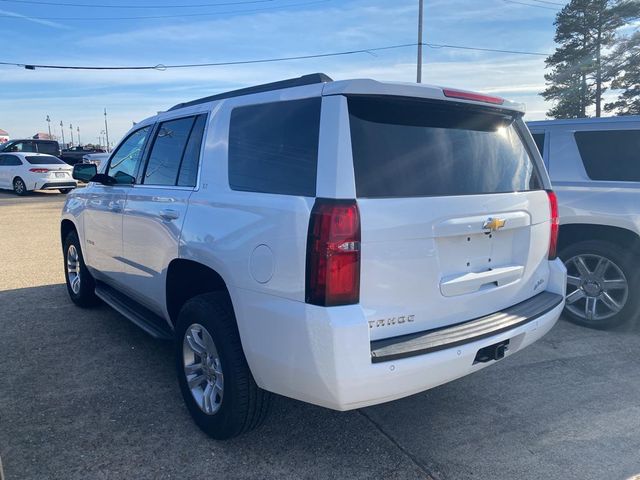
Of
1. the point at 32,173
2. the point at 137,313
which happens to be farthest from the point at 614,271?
the point at 32,173

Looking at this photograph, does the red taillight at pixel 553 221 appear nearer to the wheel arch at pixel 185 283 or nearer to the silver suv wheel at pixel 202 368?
the wheel arch at pixel 185 283

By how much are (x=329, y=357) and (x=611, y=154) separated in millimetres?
3915

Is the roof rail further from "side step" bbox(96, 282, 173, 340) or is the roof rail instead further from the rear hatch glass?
"side step" bbox(96, 282, 173, 340)

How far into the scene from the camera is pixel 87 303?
5.39 meters

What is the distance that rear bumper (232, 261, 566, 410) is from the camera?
2.25 meters

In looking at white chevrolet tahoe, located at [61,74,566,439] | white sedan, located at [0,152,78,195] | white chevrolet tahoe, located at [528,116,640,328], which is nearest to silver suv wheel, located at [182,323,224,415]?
white chevrolet tahoe, located at [61,74,566,439]

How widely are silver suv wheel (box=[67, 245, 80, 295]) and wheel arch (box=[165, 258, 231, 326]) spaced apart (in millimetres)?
2386

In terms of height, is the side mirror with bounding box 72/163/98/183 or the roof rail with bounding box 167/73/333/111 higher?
the roof rail with bounding box 167/73/333/111

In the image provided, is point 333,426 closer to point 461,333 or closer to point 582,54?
point 461,333

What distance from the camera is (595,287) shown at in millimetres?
4887

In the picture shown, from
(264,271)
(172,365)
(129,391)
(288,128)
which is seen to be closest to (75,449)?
(129,391)

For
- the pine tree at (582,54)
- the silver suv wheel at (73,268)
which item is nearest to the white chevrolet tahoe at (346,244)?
the silver suv wheel at (73,268)

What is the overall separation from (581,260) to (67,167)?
1924cm

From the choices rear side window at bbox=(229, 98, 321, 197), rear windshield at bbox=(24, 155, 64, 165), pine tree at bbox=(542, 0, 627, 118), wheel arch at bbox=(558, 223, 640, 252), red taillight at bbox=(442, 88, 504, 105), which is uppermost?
pine tree at bbox=(542, 0, 627, 118)
